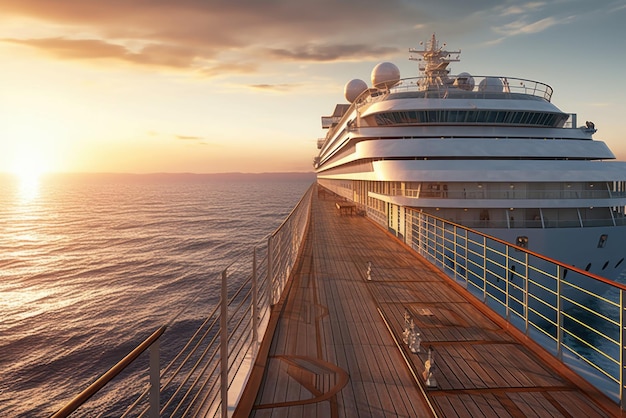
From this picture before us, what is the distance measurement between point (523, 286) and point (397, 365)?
12.3 meters

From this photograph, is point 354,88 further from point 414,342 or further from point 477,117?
point 414,342

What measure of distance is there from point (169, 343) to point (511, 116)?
21179mm

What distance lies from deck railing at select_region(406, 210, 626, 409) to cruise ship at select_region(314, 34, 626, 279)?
2.72 feet

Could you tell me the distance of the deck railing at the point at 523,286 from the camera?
6883mm

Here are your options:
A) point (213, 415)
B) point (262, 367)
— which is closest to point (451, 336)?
point (262, 367)

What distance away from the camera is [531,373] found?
490 centimetres

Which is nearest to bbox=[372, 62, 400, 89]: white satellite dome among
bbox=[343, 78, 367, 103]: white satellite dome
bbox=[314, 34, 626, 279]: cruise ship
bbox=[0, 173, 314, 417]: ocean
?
bbox=[314, 34, 626, 279]: cruise ship

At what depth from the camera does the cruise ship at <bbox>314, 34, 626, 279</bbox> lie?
15.5m

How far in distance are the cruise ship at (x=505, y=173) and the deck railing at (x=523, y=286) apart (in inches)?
32.7

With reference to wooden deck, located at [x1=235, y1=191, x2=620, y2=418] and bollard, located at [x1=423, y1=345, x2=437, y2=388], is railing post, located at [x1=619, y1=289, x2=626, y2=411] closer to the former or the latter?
wooden deck, located at [x1=235, y1=191, x2=620, y2=418]

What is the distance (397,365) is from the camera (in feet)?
Result: 16.9

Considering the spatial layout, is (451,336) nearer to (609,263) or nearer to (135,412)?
(135,412)

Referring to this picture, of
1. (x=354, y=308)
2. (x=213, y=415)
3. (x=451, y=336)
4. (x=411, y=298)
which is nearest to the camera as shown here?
(x=213, y=415)

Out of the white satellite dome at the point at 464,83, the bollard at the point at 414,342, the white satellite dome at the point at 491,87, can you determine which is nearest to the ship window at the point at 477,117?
the white satellite dome at the point at 491,87
